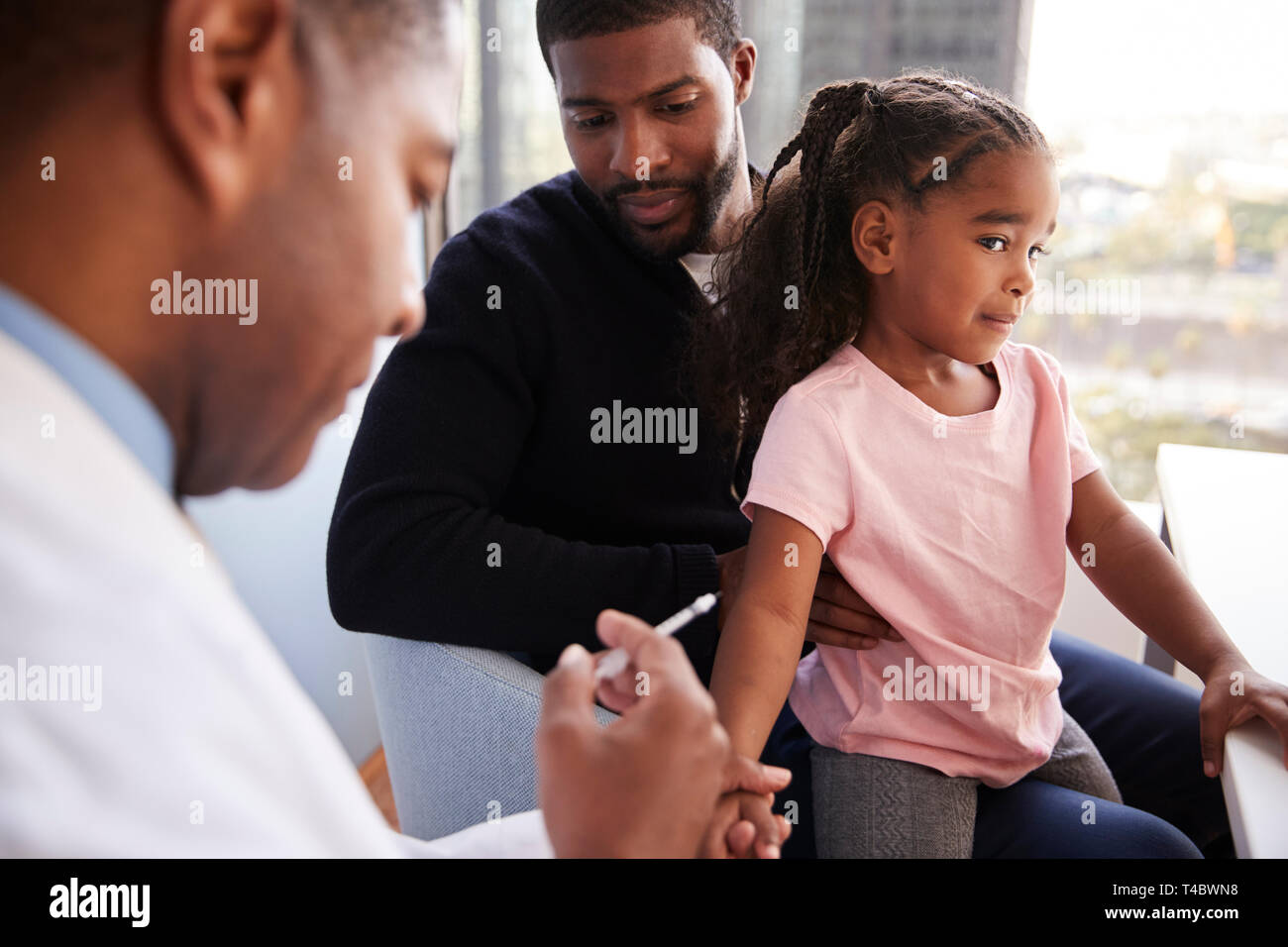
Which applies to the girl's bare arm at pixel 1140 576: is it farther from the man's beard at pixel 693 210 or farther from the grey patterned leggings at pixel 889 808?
the man's beard at pixel 693 210

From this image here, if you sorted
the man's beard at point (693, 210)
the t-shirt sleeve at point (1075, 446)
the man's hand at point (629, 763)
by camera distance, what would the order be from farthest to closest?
1. the man's beard at point (693, 210)
2. the t-shirt sleeve at point (1075, 446)
3. the man's hand at point (629, 763)

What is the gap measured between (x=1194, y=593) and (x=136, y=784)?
94 cm

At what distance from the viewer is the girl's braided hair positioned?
92 centimetres

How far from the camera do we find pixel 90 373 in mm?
446

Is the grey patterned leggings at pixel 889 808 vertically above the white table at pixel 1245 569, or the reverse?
the white table at pixel 1245 569

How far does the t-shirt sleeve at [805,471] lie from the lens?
89cm

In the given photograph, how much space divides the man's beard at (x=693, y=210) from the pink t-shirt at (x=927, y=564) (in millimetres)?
302

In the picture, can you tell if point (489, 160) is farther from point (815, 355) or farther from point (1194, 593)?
point (1194, 593)

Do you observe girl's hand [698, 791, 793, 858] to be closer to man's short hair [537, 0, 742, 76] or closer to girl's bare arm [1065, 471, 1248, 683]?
girl's bare arm [1065, 471, 1248, 683]

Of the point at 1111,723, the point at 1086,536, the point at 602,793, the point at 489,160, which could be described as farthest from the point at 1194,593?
the point at 489,160

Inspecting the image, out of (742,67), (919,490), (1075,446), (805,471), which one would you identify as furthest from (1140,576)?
(742,67)

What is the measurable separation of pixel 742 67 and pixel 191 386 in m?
1.02

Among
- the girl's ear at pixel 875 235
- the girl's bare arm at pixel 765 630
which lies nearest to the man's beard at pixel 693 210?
the girl's ear at pixel 875 235

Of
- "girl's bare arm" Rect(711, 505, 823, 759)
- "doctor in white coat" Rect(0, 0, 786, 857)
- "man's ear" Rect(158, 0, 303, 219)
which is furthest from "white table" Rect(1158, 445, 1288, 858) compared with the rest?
"man's ear" Rect(158, 0, 303, 219)
